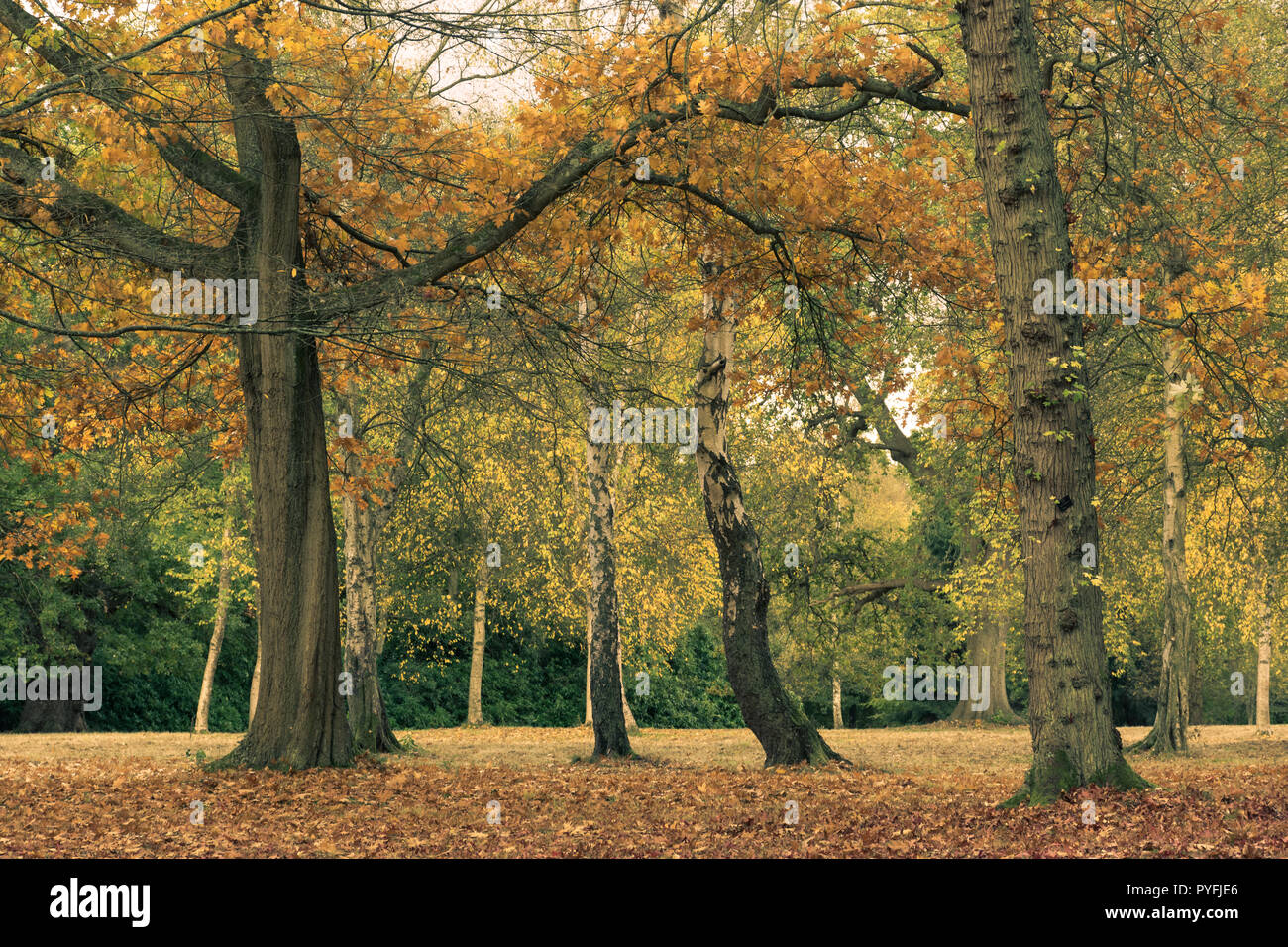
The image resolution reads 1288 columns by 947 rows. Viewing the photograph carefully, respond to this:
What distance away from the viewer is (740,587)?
1351 cm

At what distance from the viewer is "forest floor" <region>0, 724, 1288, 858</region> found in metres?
6.79

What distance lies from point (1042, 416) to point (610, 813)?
4464 millimetres

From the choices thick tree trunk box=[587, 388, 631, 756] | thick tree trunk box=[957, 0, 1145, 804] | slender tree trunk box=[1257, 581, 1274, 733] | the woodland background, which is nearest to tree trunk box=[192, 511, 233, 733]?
the woodland background

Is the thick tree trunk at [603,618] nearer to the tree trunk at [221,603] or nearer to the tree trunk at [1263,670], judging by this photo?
the tree trunk at [221,603]

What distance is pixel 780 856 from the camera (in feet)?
21.6

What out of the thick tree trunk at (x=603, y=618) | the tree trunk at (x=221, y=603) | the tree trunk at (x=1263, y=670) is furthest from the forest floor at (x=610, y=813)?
the tree trunk at (x=1263, y=670)

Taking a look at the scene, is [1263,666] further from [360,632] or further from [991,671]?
[360,632]

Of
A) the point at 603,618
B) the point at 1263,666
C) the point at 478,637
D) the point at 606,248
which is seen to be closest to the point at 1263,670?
the point at 1263,666

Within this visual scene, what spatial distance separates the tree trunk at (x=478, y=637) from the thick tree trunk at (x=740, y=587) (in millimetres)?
11811

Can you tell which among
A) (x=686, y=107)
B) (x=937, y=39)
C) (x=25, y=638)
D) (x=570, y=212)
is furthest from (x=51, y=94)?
(x=25, y=638)

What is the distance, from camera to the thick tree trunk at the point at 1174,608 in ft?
53.9

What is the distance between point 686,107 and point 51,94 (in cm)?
462

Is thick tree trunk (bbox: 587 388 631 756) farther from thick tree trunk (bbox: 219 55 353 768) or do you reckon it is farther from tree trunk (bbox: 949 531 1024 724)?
tree trunk (bbox: 949 531 1024 724)

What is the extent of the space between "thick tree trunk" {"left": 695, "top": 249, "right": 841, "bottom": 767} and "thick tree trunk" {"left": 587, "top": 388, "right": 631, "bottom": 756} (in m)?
2.63
